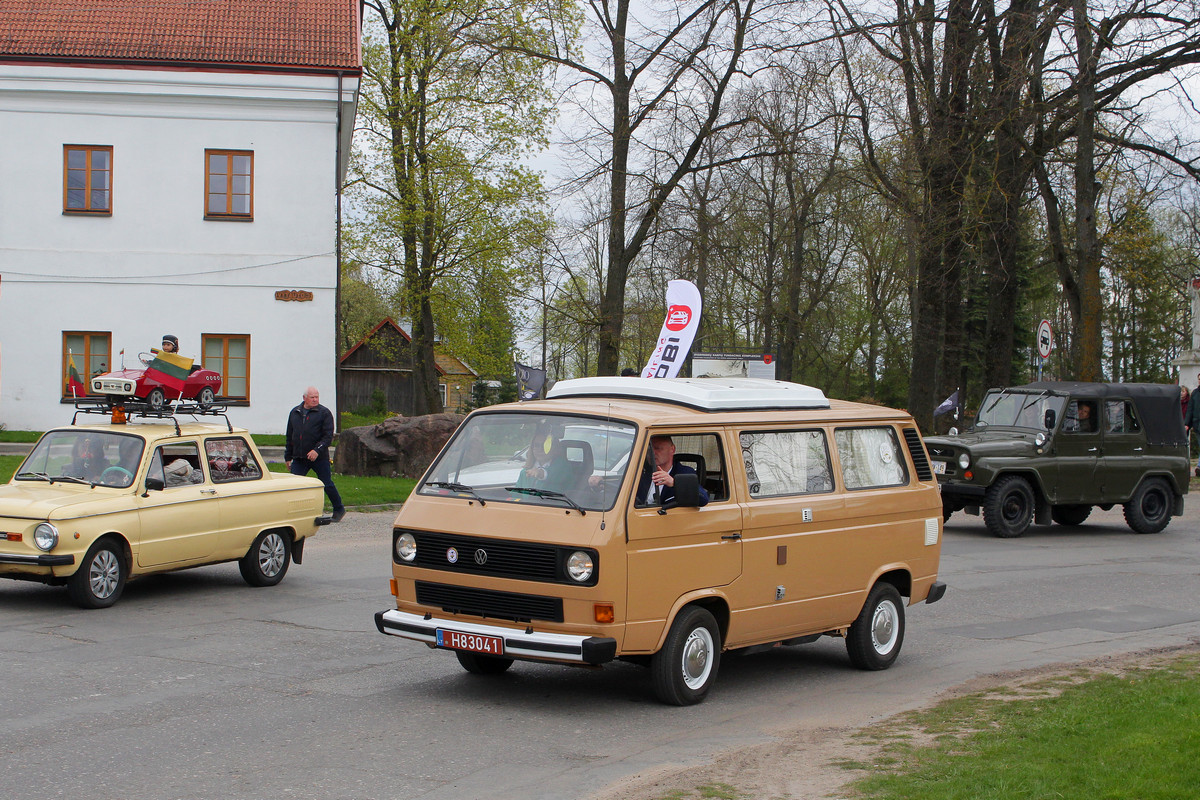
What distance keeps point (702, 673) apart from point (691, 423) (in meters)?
1.59

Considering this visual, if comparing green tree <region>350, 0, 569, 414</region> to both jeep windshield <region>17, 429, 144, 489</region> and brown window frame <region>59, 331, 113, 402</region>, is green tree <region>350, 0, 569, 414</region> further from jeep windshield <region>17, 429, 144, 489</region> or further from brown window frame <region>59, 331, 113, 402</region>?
jeep windshield <region>17, 429, 144, 489</region>

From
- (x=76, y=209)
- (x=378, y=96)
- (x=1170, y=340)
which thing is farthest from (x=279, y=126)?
(x=1170, y=340)

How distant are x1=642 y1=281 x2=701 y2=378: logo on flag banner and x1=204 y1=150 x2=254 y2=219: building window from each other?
15.0 meters

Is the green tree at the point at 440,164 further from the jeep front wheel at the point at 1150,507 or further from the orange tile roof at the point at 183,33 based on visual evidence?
the jeep front wheel at the point at 1150,507

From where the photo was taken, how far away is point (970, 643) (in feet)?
32.9

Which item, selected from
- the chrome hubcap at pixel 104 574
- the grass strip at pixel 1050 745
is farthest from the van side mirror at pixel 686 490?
the chrome hubcap at pixel 104 574

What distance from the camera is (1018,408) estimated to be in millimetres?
19047

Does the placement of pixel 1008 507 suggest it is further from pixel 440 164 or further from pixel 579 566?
pixel 440 164

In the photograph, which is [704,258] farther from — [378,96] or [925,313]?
[378,96]

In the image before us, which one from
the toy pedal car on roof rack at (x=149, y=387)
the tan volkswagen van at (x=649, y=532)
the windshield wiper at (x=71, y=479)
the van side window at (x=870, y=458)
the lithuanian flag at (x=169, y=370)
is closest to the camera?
the tan volkswagen van at (x=649, y=532)

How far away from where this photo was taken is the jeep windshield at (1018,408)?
18.6 metres

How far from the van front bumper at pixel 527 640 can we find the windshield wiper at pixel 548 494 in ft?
2.45

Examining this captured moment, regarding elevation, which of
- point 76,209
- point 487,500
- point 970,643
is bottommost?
point 970,643

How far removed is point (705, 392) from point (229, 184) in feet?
81.4
